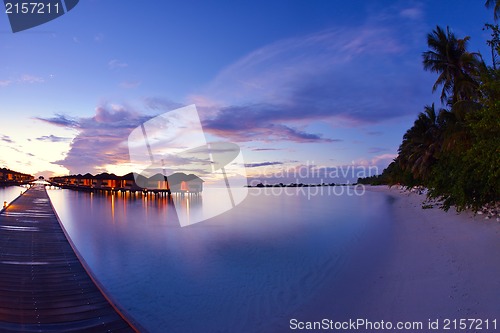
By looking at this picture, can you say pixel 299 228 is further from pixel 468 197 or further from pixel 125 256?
pixel 125 256

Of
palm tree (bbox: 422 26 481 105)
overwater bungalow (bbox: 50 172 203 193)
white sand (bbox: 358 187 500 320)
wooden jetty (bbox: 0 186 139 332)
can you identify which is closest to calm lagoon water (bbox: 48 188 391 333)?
wooden jetty (bbox: 0 186 139 332)

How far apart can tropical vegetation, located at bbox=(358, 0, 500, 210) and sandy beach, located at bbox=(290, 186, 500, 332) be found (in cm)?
151

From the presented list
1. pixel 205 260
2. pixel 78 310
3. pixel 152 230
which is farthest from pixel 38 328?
pixel 152 230

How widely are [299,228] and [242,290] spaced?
38.1 feet

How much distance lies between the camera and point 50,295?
595 centimetres

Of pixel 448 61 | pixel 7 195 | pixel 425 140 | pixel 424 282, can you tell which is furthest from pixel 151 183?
pixel 424 282

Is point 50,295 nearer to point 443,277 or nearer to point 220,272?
point 220,272

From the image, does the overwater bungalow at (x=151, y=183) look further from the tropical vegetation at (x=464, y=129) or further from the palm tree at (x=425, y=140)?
the tropical vegetation at (x=464, y=129)

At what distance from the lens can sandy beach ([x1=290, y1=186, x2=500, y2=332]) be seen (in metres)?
5.45

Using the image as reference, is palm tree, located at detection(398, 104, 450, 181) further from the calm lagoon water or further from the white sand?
the white sand

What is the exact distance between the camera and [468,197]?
1266 centimetres

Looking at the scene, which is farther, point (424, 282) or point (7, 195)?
point (7, 195)

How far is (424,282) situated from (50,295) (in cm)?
717

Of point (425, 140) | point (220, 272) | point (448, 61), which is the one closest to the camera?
point (220, 272)
